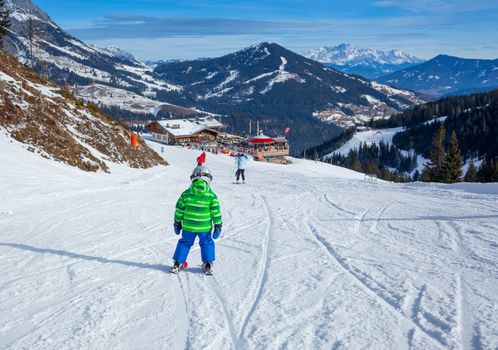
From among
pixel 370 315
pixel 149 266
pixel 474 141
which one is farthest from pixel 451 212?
pixel 474 141

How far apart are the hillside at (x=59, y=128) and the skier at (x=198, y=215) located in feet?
46.1

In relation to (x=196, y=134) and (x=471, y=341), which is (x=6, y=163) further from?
(x=196, y=134)

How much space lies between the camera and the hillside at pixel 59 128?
1913 cm

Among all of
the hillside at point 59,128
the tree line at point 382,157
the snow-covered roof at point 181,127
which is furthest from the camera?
the tree line at point 382,157

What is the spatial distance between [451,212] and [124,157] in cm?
1844

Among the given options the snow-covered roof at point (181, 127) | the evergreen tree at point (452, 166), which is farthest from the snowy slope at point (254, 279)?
the snow-covered roof at point (181, 127)

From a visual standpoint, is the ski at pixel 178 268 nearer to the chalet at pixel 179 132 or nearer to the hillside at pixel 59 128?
the hillside at pixel 59 128

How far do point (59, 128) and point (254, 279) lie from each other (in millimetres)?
17949

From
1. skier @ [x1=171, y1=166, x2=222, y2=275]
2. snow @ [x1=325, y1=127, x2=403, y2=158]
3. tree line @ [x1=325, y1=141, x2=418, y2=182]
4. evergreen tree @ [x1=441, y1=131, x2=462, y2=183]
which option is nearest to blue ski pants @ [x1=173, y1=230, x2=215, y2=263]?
skier @ [x1=171, y1=166, x2=222, y2=275]

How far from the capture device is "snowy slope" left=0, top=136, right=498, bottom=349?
16.0 ft

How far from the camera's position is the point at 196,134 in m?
89.5

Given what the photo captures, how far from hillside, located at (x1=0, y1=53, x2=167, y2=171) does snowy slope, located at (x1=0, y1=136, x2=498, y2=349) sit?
19.0 feet

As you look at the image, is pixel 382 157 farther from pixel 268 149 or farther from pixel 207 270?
pixel 207 270

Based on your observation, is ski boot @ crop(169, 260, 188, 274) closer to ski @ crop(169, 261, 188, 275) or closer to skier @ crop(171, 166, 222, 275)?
ski @ crop(169, 261, 188, 275)
